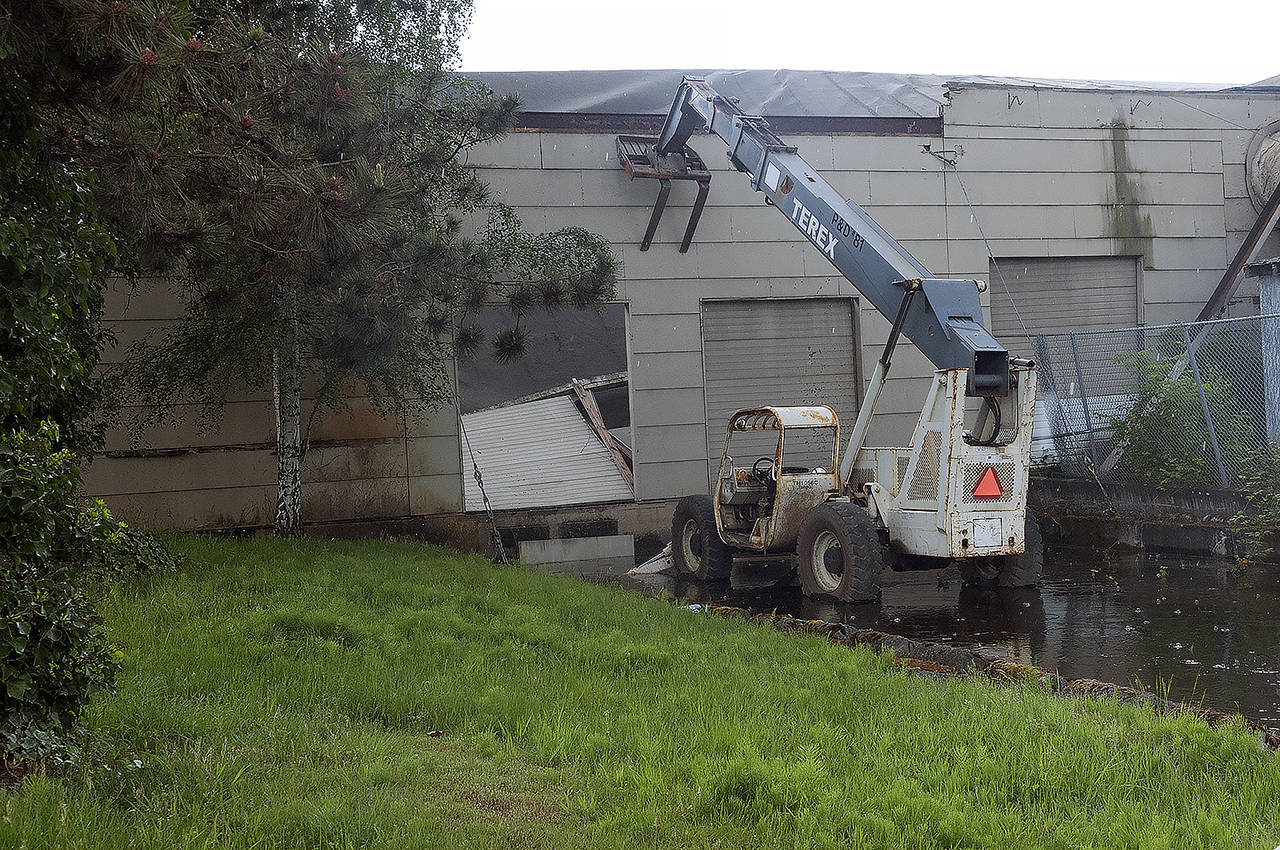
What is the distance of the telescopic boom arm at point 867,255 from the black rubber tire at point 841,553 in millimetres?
1611

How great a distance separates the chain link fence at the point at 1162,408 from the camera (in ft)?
40.7

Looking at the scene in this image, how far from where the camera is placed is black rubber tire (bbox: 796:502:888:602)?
949 centimetres

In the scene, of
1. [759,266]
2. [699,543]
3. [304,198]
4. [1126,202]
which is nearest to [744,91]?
[759,266]

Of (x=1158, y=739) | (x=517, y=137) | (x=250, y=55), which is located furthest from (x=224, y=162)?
(x=517, y=137)

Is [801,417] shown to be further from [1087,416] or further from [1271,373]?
[1271,373]

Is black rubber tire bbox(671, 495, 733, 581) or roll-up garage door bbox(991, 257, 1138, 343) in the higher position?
roll-up garage door bbox(991, 257, 1138, 343)

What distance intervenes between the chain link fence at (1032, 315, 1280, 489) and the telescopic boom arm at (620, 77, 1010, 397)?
3.69 meters

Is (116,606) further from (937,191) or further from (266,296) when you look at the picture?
(937,191)

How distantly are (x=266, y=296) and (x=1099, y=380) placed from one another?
12004 mm

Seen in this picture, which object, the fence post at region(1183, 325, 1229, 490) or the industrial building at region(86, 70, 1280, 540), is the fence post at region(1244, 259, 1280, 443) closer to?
the fence post at region(1183, 325, 1229, 490)

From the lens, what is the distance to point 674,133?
1423cm

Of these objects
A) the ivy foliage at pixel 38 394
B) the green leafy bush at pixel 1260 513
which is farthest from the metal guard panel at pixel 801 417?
the ivy foliage at pixel 38 394

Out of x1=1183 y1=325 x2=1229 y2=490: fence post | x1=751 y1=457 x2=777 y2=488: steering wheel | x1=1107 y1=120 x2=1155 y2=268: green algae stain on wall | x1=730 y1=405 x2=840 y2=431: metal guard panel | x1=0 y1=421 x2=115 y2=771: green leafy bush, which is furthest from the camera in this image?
x1=1107 y1=120 x2=1155 y2=268: green algae stain on wall

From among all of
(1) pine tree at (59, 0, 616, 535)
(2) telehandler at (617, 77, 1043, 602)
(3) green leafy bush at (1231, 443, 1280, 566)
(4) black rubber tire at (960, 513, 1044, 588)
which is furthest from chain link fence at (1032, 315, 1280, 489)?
(1) pine tree at (59, 0, 616, 535)
